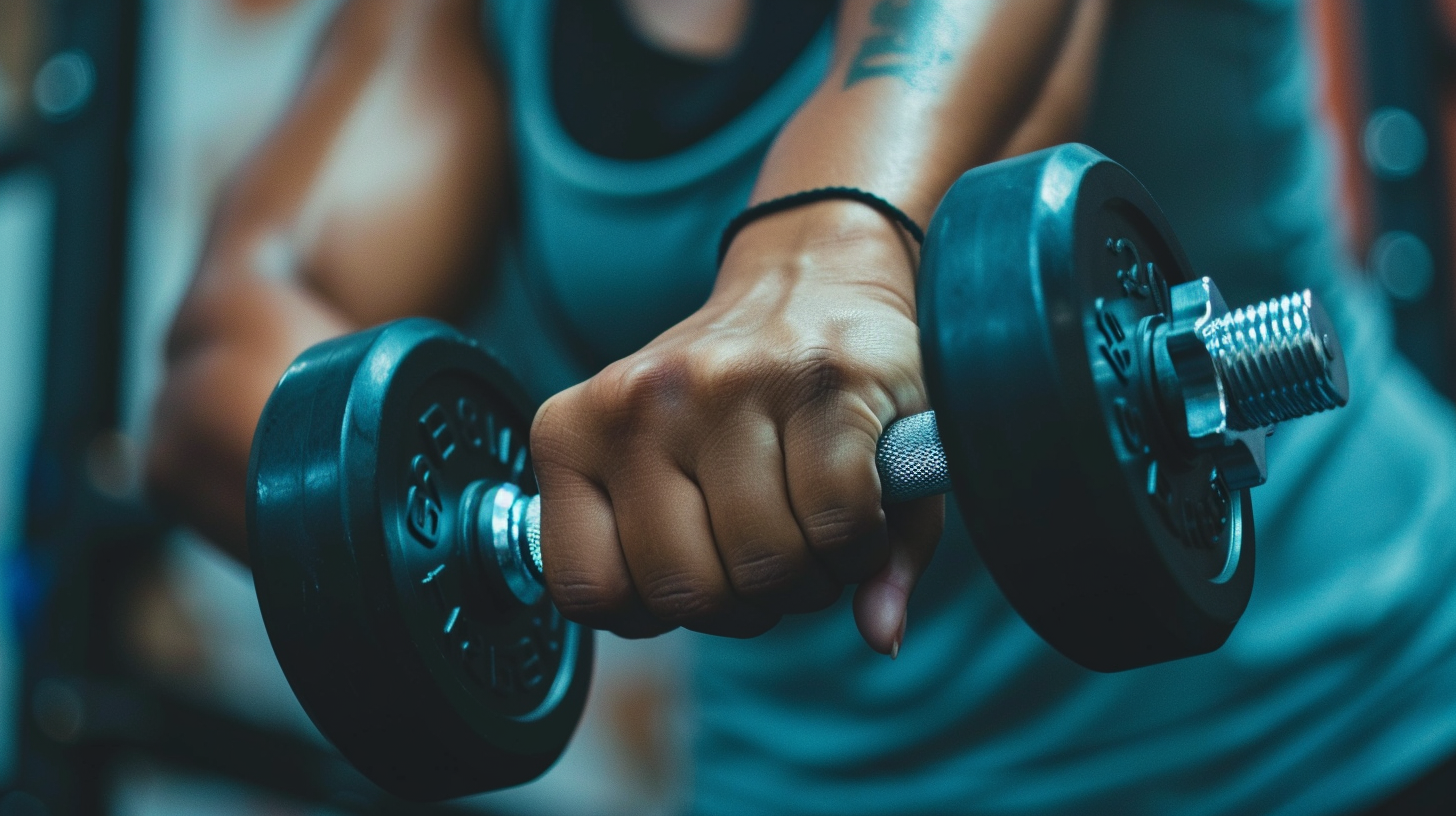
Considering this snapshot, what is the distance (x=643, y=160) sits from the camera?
1.01 meters

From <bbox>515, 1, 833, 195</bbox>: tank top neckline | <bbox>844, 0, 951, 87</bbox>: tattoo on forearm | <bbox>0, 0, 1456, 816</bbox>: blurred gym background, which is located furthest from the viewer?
<bbox>0, 0, 1456, 816</bbox>: blurred gym background

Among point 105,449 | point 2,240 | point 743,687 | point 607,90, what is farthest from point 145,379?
point 743,687

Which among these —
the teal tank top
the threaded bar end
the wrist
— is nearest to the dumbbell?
the threaded bar end

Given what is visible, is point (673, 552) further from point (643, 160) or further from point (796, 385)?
point (643, 160)

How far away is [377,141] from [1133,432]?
95 cm

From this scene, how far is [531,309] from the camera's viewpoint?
3.97 feet

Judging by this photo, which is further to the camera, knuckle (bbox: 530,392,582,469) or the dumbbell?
knuckle (bbox: 530,392,582,469)

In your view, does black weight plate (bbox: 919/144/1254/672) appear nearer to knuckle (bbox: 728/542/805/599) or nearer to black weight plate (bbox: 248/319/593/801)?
knuckle (bbox: 728/542/805/599)

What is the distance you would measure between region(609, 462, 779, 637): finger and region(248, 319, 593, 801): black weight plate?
11cm

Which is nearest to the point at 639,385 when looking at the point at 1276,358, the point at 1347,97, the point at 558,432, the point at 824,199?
the point at 558,432

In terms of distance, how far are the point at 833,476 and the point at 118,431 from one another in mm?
1531

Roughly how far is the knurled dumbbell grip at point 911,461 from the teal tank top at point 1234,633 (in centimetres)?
45

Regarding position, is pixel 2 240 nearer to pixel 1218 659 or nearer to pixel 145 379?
pixel 145 379

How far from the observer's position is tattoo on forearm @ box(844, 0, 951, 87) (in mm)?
619
